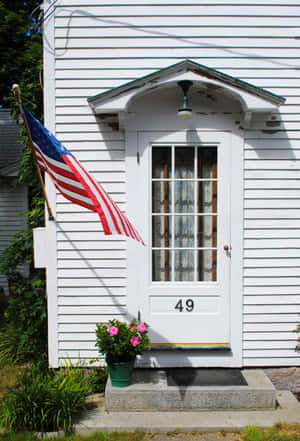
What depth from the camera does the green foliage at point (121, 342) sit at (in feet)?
11.1

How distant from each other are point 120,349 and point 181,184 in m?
1.82

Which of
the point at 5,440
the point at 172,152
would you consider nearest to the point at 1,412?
the point at 5,440

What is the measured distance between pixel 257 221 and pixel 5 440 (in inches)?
123

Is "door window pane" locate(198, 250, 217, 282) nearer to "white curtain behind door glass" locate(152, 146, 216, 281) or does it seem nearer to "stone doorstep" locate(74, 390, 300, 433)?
"white curtain behind door glass" locate(152, 146, 216, 281)

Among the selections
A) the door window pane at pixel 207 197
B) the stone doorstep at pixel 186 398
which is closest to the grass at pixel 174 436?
the stone doorstep at pixel 186 398

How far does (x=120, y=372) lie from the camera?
3.43 metres

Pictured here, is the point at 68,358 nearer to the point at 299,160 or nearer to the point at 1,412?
the point at 1,412

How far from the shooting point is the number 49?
3.91 m

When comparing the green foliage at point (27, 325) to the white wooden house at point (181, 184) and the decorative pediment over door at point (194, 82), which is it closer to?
the white wooden house at point (181, 184)

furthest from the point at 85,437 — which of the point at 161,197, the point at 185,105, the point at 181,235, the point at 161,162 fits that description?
the point at 185,105

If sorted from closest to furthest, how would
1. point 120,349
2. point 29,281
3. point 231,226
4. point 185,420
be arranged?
point 185,420 < point 120,349 < point 231,226 < point 29,281

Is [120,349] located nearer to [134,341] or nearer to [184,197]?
[134,341]

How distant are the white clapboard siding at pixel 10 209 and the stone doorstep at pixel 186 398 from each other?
619 cm

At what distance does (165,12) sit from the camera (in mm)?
3877
